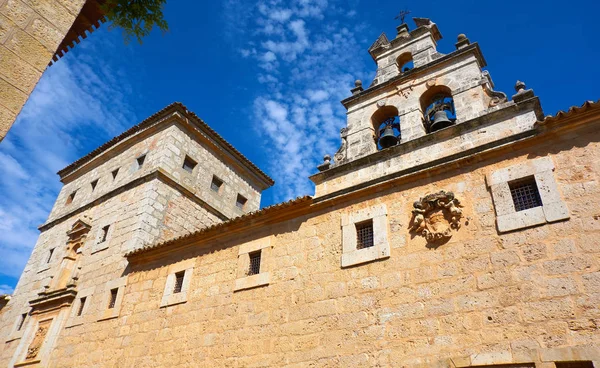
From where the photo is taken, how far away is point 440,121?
24.2ft

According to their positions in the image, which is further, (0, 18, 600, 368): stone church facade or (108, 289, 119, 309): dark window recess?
(108, 289, 119, 309): dark window recess

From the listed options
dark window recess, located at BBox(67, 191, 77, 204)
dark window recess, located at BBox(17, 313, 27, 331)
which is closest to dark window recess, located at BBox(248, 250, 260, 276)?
dark window recess, located at BBox(17, 313, 27, 331)

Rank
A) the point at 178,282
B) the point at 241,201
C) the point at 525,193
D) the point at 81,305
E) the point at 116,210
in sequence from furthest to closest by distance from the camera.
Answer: the point at 241,201 → the point at 116,210 → the point at 81,305 → the point at 178,282 → the point at 525,193

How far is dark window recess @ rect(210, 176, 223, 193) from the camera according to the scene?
1454 cm

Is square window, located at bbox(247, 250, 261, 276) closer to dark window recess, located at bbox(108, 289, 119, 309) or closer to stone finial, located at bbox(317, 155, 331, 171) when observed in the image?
stone finial, located at bbox(317, 155, 331, 171)

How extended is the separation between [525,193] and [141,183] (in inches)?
394

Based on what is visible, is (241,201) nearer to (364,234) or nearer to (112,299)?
(112,299)

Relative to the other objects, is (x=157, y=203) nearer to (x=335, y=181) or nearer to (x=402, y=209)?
(x=335, y=181)

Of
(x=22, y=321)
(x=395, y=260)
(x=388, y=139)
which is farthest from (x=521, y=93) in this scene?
(x=22, y=321)

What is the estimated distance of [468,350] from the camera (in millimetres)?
5203

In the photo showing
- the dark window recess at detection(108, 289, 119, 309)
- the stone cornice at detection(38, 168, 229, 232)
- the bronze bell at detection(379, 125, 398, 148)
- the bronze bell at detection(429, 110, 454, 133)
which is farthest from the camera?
the stone cornice at detection(38, 168, 229, 232)

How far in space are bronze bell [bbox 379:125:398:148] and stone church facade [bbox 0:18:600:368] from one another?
41 mm

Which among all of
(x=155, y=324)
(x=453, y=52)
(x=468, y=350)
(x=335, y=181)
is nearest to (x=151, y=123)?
(x=155, y=324)

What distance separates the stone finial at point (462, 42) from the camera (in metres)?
7.90
